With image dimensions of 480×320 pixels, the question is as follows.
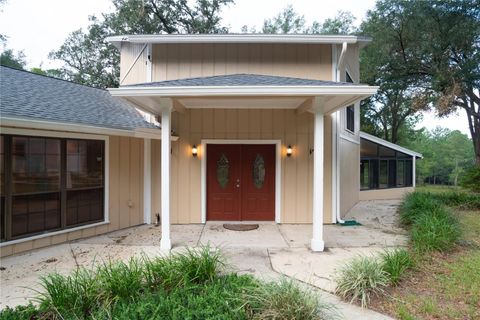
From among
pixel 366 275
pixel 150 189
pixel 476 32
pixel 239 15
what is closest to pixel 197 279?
pixel 366 275

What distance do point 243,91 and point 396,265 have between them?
357cm

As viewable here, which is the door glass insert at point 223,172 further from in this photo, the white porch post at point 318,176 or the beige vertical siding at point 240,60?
the white porch post at point 318,176

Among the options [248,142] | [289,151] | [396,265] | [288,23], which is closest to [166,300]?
[396,265]

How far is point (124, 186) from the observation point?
718cm

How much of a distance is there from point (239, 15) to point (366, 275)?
21.4m

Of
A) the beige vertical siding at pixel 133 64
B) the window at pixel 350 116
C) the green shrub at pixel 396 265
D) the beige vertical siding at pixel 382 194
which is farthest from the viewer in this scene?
the beige vertical siding at pixel 382 194

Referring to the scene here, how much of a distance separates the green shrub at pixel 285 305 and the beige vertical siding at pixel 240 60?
19.6 ft

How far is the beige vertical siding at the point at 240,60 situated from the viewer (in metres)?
7.82

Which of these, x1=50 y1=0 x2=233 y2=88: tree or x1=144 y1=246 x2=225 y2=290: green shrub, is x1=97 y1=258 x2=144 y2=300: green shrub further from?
x1=50 y1=0 x2=233 y2=88: tree

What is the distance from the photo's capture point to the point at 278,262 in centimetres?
496

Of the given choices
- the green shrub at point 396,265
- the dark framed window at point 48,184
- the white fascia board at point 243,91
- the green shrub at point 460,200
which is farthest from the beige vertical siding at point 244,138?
the green shrub at point 460,200

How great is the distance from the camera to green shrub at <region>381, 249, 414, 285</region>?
3967mm

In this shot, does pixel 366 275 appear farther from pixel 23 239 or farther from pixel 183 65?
pixel 183 65

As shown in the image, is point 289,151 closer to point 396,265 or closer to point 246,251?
point 246,251
